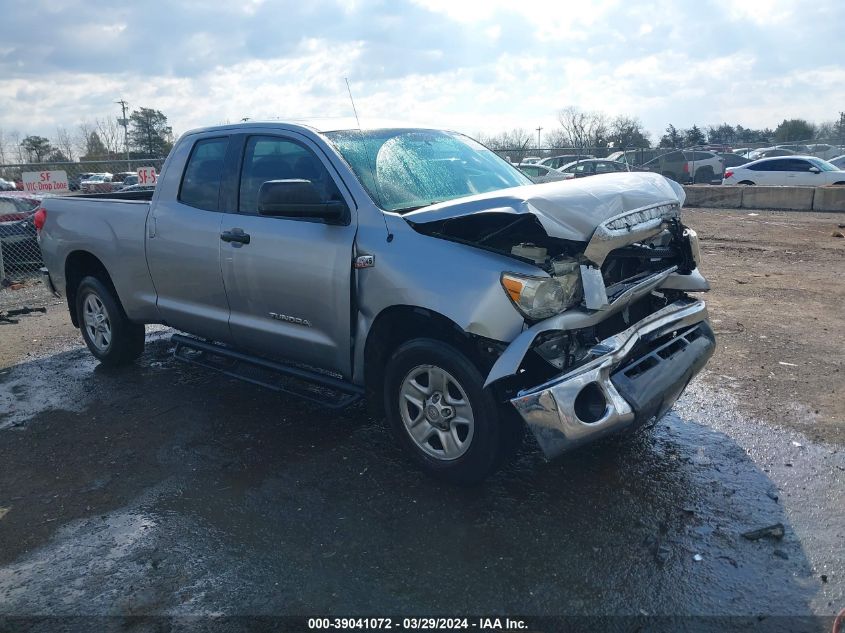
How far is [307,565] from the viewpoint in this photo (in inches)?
Answer: 128

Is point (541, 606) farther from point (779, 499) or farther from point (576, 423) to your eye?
point (779, 499)

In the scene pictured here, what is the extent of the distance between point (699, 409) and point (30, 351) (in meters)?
6.44

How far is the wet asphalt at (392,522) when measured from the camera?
299 centimetres

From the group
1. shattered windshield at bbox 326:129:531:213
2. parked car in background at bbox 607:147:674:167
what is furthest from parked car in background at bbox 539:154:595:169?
shattered windshield at bbox 326:129:531:213

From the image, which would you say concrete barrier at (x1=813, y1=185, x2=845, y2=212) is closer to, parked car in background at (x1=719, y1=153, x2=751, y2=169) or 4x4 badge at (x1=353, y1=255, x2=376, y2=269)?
parked car in background at (x1=719, y1=153, x2=751, y2=169)

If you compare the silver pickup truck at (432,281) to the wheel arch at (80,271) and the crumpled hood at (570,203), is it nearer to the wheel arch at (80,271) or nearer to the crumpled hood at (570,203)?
the crumpled hood at (570,203)

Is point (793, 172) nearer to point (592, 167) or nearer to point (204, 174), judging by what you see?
point (592, 167)

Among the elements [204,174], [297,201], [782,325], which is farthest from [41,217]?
[782,325]

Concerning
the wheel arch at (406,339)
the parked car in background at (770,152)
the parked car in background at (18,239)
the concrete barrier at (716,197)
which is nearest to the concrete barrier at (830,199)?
the concrete barrier at (716,197)

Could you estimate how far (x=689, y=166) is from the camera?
86.8 feet

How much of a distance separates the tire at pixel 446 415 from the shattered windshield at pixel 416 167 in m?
0.94

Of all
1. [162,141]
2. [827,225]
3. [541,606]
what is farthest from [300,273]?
[162,141]

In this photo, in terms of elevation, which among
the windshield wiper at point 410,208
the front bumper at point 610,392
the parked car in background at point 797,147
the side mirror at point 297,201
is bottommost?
the front bumper at point 610,392

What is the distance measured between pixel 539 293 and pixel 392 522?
4.54 feet
